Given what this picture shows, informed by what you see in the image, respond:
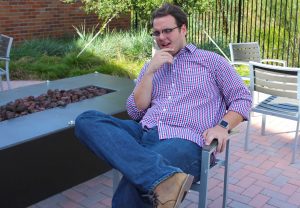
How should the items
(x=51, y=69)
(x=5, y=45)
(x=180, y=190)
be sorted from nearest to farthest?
(x=180, y=190) < (x=5, y=45) < (x=51, y=69)

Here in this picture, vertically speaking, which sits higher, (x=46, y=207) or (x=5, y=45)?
(x=5, y=45)

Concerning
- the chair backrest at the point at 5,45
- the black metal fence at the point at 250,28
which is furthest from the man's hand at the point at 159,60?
the black metal fence at the point at 250,28

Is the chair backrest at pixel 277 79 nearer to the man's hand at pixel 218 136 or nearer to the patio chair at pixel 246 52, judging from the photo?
the man's hand at pixel 218 136

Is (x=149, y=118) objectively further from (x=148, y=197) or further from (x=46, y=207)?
(x=46, y=207)

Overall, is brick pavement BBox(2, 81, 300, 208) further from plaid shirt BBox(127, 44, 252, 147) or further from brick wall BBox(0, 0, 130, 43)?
brick wall BBox(0, 0, 130, 43)

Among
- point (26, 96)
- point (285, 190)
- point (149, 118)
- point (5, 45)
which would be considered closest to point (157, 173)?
point (149, 118)

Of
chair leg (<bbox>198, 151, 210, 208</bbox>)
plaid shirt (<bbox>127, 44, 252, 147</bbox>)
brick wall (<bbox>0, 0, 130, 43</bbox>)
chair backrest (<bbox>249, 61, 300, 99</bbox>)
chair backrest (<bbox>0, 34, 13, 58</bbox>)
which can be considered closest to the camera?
chair leg (<bbox>198, 151, 210, 208</bbox>)

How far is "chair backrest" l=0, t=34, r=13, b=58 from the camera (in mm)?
5609

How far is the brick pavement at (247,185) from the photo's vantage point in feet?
10.0

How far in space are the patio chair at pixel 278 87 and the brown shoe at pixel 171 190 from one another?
1931mm

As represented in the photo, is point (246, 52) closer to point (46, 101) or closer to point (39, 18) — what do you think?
point (46, 101)

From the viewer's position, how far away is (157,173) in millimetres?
1935

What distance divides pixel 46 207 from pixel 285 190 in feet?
6.03

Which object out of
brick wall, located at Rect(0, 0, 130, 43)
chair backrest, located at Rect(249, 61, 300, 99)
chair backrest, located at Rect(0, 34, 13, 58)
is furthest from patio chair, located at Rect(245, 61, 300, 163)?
brick wall, located at Rect(0, 0, 130, 43)
